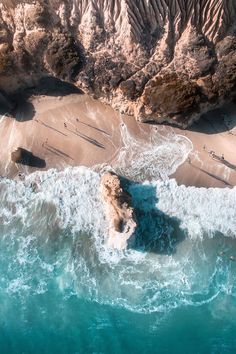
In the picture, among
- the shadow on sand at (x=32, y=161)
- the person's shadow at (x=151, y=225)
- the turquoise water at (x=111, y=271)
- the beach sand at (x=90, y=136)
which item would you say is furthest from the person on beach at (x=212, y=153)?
the shadow on sand at (x=32, y=161)

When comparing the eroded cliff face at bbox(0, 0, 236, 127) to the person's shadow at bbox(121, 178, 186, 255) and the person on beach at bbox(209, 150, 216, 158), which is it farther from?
the person's shadow at bbox(121, 178, 186, 255)

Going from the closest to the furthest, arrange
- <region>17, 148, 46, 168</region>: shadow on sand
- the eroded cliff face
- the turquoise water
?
the turquoise water, the eroded cliff face, <region>17, 148, 46, 168</region>: shadow on sand

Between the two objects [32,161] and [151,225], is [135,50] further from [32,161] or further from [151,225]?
[151,225]

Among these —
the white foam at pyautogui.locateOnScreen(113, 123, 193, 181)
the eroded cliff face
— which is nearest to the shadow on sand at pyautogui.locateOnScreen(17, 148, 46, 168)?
the white foam at pyautogui.locateOnScreen(113, 123, 193, 181)

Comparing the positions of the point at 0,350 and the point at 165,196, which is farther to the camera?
the point at 165,196

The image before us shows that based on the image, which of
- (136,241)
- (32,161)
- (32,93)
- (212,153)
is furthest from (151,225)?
(32,93)

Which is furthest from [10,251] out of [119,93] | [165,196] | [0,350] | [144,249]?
[119,93]

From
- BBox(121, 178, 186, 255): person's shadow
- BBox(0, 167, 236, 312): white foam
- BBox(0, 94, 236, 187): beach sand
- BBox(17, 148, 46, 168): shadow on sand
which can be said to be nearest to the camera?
BBox(0, 167, 236, 312): white foam

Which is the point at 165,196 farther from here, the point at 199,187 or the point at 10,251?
the point at 10,251
